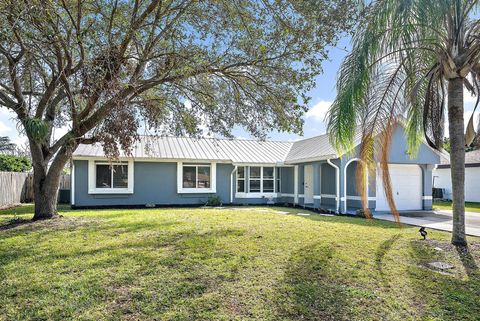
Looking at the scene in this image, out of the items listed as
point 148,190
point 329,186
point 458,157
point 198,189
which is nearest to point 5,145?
point 148,190

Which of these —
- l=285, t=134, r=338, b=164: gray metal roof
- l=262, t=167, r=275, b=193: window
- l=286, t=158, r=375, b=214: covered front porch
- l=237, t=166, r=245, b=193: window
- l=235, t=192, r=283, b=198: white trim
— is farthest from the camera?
l=262, t=167, r=275, b=193: window

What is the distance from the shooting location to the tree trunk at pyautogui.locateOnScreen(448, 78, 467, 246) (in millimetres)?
8188

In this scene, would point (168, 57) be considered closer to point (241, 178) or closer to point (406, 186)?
point (241, 178)

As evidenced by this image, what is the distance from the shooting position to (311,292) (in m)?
5.18

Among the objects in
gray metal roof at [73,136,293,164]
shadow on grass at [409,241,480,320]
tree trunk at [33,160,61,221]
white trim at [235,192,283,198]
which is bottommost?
shadow on grass at [409,241,480,320]

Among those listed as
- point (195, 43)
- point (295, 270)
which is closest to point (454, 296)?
point (295, 270)

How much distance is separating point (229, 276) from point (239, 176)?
47.4 feet

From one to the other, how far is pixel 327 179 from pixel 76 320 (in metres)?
16.0

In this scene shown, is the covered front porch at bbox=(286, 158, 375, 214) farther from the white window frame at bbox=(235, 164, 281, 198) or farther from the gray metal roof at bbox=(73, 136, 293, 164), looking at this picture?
the gray metal roof at bbox=(73, 136, 293, 164)

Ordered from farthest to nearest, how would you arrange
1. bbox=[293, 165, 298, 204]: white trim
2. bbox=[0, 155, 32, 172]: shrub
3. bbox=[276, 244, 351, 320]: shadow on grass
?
1. bbox=[0, 155, 32, 172]: shrub
2. bbox=[293, 165, 298, 204]: white trim
3. bbox=[276, 244, 351, 320]: shadow on grass

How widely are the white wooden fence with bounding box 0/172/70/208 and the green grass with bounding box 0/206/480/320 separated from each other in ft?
33.9

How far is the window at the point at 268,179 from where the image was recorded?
20531 mm

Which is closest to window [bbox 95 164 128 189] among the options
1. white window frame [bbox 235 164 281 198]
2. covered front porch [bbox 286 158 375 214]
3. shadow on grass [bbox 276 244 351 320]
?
white window frame [bbox 235 164 281 198]

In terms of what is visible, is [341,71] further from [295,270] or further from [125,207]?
[125,207]
